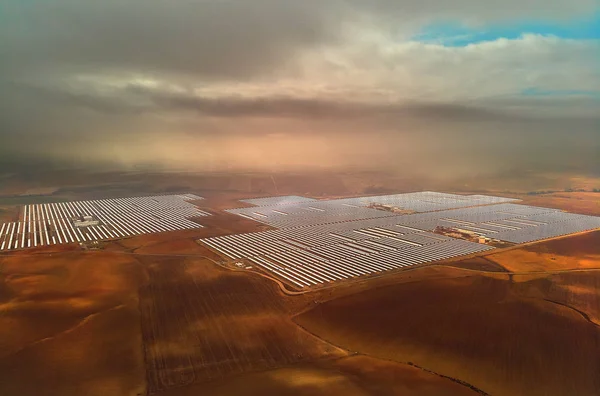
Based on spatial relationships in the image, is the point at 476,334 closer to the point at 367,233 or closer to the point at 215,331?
the point at 215,331

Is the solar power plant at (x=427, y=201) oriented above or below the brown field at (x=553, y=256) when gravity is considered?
above

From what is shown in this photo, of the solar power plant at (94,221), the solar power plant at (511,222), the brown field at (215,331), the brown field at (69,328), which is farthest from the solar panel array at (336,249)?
the solar power plant at (94,221)

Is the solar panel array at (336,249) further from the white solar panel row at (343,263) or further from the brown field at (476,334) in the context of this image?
the brown field at (476,334)

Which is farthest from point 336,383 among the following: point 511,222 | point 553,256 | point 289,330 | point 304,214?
point 511,222

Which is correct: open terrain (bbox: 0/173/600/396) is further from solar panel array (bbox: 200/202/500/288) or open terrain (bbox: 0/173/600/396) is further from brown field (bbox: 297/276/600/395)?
solar panel array (bbox: 200/202/500/288)

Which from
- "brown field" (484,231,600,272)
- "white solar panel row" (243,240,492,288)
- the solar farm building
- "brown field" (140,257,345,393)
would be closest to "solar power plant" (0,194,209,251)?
the solar farm building

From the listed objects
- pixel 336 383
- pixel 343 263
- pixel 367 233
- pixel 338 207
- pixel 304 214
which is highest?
pixel 338 207
